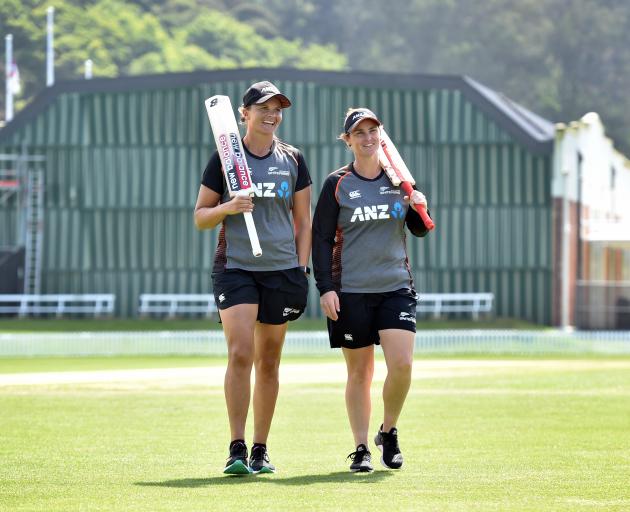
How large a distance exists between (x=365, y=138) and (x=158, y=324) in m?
31.3

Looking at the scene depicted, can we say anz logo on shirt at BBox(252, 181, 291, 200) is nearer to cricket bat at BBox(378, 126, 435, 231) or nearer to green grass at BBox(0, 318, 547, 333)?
cricket bat at BBox(378, 126, 435, 231)

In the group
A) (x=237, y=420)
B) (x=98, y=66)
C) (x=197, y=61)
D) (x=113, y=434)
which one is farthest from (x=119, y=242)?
(x=197, y=61)

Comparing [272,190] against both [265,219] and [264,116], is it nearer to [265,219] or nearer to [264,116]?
[265,219]

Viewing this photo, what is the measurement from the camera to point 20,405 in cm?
1539

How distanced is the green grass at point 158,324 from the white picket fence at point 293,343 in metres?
8.31

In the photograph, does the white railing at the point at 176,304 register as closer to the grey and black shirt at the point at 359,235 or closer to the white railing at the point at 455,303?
the white railing at the point at 455,303

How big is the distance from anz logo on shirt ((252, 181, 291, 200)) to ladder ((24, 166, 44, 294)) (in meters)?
35.5

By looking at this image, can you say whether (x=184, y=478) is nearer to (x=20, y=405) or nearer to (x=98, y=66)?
(x=20, y=405)

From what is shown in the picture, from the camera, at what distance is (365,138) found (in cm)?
982

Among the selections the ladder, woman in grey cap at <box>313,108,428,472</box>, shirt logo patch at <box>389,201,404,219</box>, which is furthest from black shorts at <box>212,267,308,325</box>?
the ladder

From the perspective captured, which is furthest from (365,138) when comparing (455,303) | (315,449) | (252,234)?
(455,303)

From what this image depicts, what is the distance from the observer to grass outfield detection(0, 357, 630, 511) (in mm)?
8164

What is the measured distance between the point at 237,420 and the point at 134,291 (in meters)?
35.5

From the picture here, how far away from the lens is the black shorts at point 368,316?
977 centimetres
